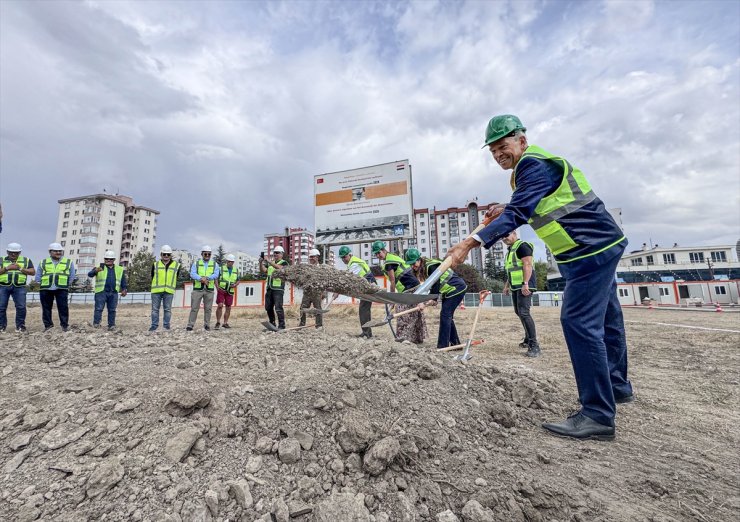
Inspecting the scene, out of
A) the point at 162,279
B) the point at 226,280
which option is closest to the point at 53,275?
the point at 162,279

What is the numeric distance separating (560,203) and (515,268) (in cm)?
334

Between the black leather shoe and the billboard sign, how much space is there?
16.3 metres

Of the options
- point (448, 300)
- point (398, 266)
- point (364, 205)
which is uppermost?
point (364, 205)

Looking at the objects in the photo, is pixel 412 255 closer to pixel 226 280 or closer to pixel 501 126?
pixel 501 126

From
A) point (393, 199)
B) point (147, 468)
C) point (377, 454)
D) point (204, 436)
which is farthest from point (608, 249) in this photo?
point (393, 199)

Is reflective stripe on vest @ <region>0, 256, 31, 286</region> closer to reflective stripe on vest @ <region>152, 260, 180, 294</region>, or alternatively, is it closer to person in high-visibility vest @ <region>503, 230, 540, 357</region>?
reflective stripe on vest @ <region>152, 260, 180, 294</region>

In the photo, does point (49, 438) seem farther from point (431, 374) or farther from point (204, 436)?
point (431, 374)

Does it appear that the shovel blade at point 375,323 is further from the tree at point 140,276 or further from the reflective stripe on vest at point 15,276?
the tree at point 140,276

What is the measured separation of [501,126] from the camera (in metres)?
2.19

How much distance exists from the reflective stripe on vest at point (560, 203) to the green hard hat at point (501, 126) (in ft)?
0.80

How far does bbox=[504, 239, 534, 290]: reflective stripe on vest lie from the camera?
4973 millimetres

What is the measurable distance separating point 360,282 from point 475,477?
8.83ft

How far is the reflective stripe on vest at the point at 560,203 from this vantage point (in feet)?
6.35

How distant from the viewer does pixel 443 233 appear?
2926 inches
